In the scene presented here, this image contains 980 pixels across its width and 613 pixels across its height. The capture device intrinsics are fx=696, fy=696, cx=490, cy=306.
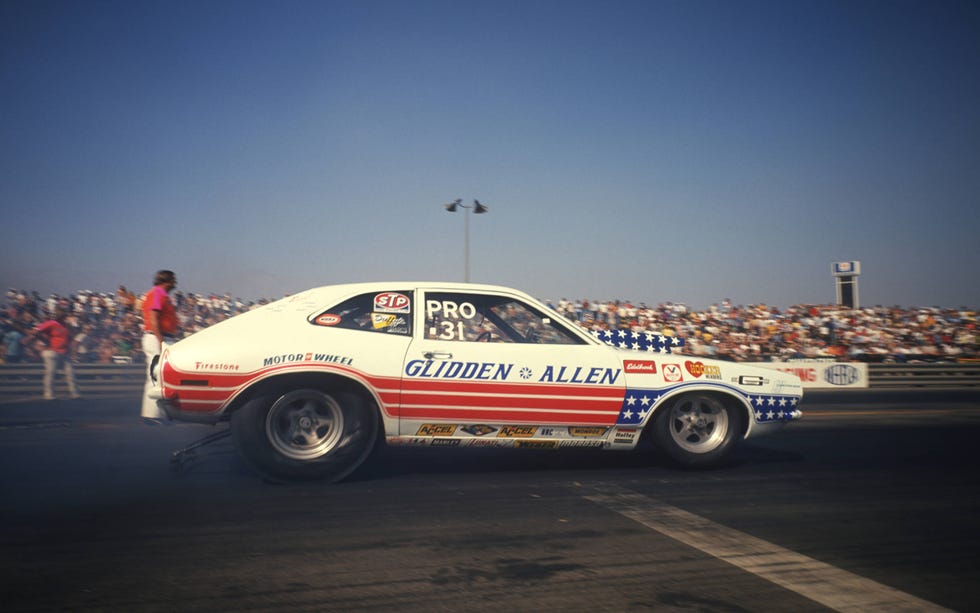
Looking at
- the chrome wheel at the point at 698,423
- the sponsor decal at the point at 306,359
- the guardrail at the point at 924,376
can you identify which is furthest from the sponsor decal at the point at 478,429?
the guardrail at the point at 924,376

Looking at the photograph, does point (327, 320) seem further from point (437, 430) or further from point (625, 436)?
point (625, 436)

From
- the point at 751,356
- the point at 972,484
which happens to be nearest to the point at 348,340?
the point at 972,484

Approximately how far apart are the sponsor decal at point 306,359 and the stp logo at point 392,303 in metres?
0.52

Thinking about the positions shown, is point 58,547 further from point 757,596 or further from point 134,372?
point 134,372

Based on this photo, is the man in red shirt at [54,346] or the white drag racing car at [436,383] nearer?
the white drag racing car at [436,383]

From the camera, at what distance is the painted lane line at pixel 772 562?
9.51 feet

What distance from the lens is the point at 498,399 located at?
5.11 m

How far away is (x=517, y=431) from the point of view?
5176 millimetres

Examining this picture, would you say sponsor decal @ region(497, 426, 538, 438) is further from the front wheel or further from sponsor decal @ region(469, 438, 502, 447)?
the front wheel

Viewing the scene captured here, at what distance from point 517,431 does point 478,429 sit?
0.97 ft

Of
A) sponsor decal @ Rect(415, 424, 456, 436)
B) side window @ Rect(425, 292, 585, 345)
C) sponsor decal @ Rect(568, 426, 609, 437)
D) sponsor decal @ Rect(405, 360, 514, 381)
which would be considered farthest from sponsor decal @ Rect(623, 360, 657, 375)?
sponsor decal @ Rect(415, 424, 456, 436)

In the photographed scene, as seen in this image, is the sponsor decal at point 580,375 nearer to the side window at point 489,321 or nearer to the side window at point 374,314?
the side window at point 489,321

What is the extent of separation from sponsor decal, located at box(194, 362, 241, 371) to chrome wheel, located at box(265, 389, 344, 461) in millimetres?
378

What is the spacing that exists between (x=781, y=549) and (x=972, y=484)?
290cm
